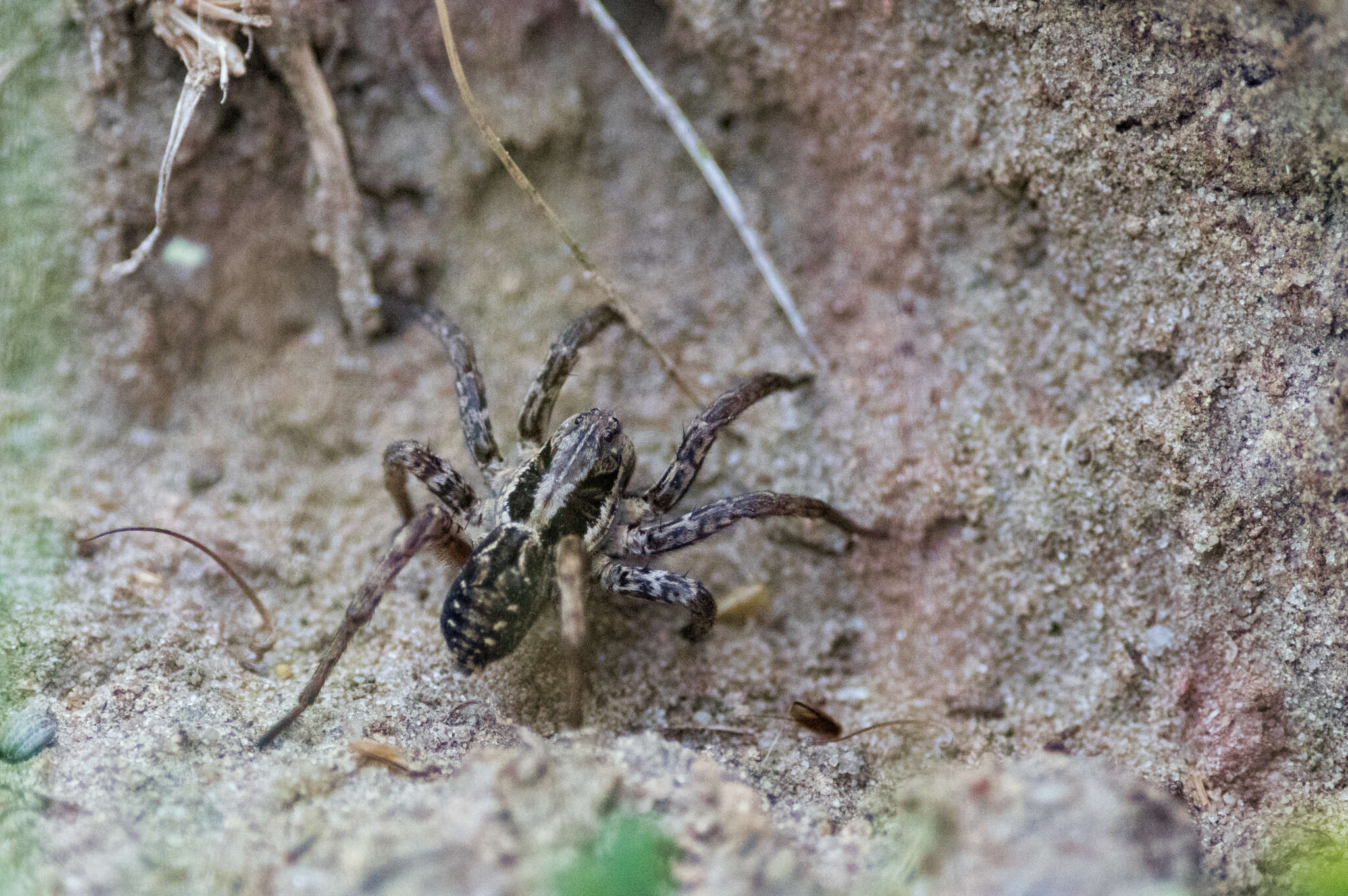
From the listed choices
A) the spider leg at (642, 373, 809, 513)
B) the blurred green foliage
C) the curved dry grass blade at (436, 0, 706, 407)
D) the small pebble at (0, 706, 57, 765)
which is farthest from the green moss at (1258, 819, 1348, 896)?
the blurred green foliage

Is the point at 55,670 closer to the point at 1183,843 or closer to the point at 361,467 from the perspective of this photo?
the point at 361,467

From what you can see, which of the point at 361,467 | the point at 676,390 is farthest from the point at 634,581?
the point at 361,467

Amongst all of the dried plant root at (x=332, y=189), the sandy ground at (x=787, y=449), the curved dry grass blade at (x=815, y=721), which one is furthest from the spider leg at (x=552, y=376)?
the curved dry grass blade at (x=815, y=721)

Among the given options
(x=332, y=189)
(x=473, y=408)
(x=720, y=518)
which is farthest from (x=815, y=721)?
(x=332, y=189)

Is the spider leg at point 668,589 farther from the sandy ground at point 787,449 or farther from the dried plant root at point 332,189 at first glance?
the dried plant root at point 332,189

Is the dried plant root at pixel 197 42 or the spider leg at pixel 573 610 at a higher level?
the dried plant root at pixel 197 42

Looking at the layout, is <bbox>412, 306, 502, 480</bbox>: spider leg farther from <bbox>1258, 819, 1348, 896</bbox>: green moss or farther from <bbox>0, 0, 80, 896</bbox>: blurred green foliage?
<bbox>1258, 819, 1348, 896</bbox>: green moss

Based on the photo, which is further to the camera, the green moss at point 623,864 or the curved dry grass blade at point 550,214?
the curved dry grass blade at point 550,214
